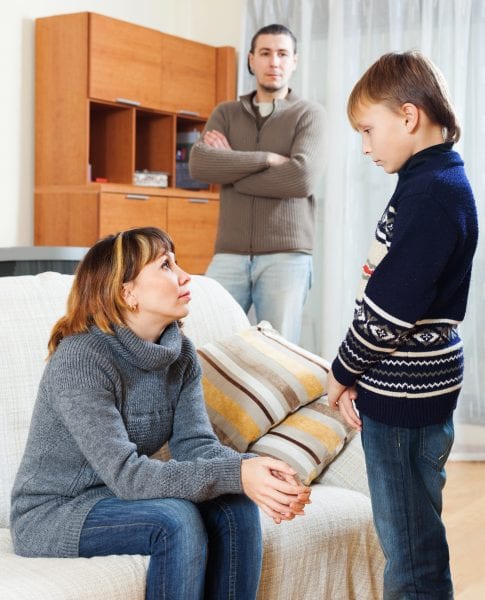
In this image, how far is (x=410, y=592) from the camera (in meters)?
1.73

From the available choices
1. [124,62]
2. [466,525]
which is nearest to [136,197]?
[124,62]

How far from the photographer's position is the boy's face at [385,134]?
1.71m

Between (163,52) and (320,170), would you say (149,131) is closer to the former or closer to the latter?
(163,52)

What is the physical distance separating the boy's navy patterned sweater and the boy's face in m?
0.02

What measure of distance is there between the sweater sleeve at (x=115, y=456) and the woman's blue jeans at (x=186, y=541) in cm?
3

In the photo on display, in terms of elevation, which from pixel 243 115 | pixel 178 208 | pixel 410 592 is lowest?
pixel 410 592

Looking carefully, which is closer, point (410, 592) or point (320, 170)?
point (410, 592)

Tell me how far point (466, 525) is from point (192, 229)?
90.9 inches

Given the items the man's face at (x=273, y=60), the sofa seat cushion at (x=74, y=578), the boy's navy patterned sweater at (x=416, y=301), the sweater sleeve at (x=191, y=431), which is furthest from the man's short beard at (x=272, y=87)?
the sofa seat cushion at (x=74, y=578)

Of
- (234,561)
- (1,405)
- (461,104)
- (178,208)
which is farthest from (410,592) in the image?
(178,208)

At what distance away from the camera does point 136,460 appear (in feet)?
5.82

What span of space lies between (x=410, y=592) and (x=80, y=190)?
3306 millimetres

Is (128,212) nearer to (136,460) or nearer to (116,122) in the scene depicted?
(116,122)

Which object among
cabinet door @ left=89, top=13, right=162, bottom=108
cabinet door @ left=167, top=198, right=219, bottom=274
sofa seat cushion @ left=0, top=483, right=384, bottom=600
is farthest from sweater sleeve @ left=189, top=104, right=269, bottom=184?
sofa seat cushion @ left=0, top=483, right=384, bottom=600
